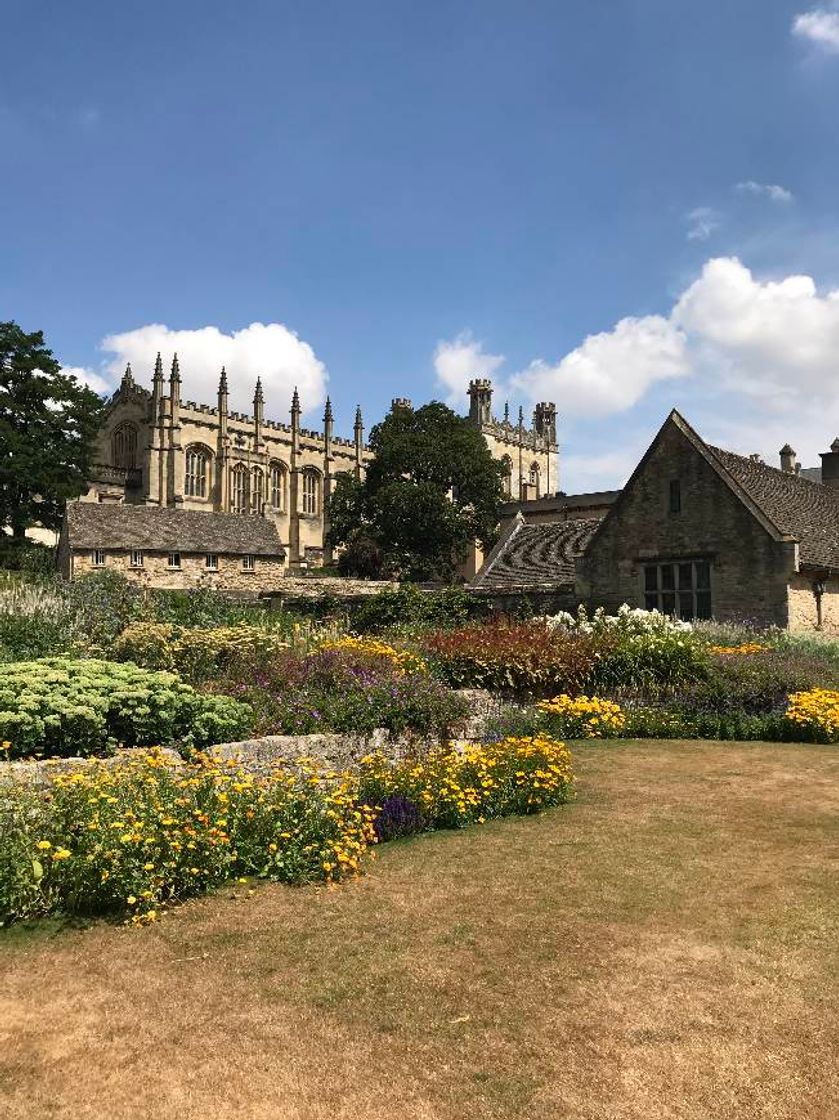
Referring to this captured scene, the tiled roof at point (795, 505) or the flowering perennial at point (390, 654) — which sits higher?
the tiled roof at point (795, 505)

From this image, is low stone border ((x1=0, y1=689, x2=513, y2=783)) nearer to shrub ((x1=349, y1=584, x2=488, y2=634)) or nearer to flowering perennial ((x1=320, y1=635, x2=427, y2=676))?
flowering perennial ((x1=320, y1=635, x2=427, y2=676))

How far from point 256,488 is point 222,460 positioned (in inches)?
144

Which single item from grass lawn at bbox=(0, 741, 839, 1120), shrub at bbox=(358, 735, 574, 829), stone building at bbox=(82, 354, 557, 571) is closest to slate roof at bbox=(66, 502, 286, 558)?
stone building at bbox=(82, 354, 557, 571)

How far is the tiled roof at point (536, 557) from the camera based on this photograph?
2578cm

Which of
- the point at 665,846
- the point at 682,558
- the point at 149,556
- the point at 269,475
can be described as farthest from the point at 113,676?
the point at 269,475

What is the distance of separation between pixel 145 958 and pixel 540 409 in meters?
97.1

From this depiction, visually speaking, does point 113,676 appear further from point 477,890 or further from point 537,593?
point 537,593

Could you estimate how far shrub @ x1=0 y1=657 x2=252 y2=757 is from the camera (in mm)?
7645

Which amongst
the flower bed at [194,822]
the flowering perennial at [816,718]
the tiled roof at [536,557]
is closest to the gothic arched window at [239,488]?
the tiled roof at [536,557]

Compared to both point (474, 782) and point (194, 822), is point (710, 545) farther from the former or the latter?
point (194, 822)

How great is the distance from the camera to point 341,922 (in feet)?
Result: 18.0

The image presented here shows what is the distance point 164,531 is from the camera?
4125cm

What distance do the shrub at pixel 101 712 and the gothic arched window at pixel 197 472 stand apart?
59.2 meters

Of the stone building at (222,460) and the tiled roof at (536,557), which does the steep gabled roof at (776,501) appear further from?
the stone building at (222,460)
